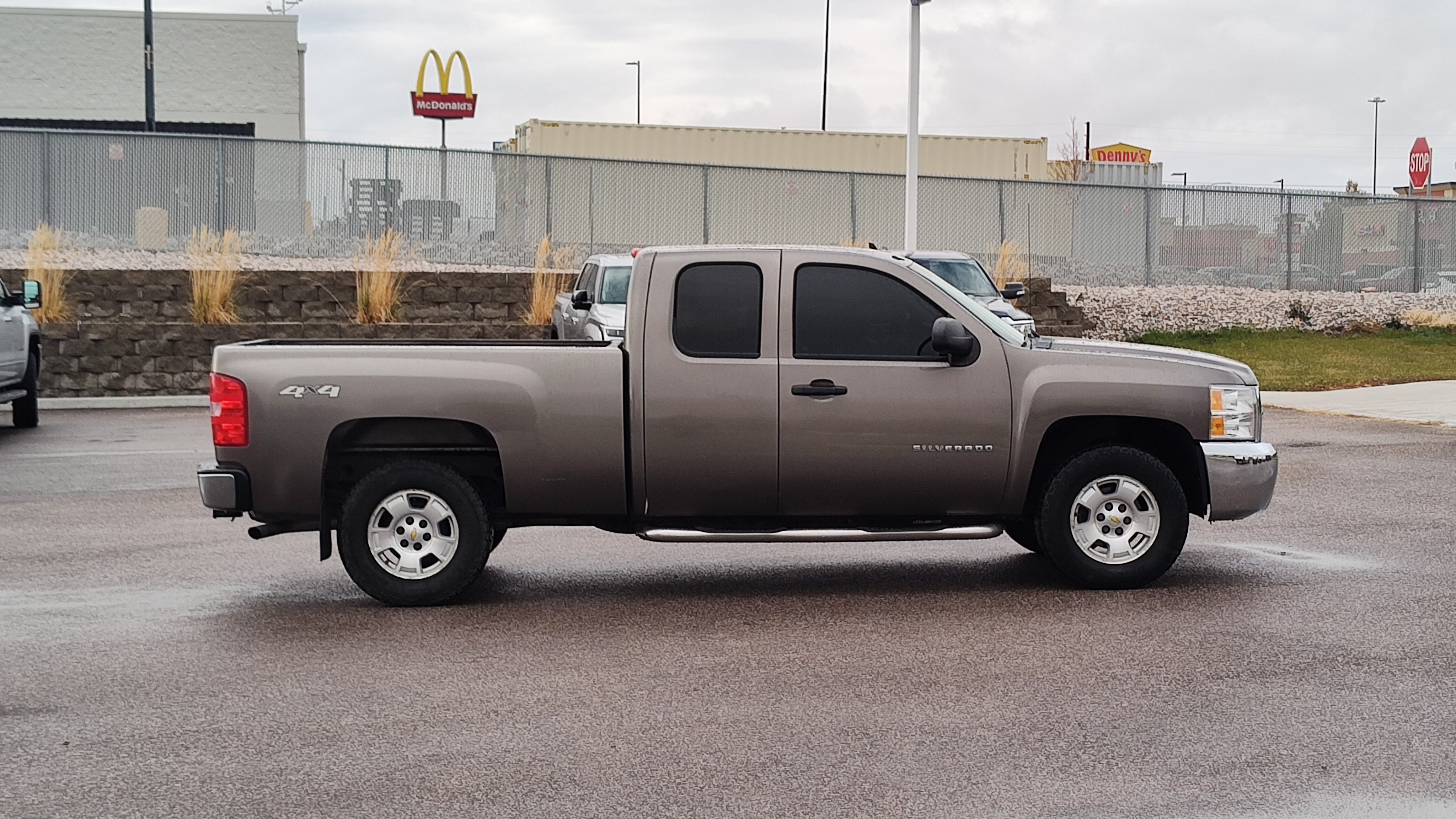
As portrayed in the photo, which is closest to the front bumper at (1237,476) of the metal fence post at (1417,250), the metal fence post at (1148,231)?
the metal fence post at (1148,231)

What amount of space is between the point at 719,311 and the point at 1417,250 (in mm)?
29684

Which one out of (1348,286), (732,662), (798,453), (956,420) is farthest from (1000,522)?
(1348,286)

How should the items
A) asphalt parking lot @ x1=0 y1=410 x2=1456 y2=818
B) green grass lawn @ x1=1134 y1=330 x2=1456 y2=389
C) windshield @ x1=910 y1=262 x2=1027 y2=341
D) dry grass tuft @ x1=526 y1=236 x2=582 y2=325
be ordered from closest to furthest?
asphalt parking lot @ x1=0 y1=410 x2=1456 y2=818, windshield @ x1=910 y1=262 x2=1027 y2=341, green grass lawn @ x1=1134 y1=330 x2=1456 y2=389, dry grass tuft @ x1=526 y1=236 x2=582 y2=325

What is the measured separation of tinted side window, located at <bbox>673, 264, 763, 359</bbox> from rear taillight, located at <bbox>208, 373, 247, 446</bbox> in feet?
7.27

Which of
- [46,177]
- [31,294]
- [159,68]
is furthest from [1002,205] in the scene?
[159,68]

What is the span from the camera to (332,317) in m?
24.3

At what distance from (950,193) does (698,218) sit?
5.24m

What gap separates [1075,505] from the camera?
8492mm

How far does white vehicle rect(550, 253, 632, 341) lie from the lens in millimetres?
19078

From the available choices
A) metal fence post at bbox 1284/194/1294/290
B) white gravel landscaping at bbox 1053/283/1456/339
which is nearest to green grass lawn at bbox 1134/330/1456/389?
white gravel landscaping at bbox 1053/283/1456/339

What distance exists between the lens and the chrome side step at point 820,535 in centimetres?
825

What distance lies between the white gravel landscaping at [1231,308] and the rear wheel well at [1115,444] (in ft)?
68.2

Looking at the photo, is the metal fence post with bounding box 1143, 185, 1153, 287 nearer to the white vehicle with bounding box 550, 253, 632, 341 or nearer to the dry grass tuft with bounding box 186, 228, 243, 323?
the white vehicle with bounding box 550, 253, 632, 341

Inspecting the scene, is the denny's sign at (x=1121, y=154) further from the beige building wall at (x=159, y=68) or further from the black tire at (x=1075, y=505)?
the black tire at (x=1075, y=505)
